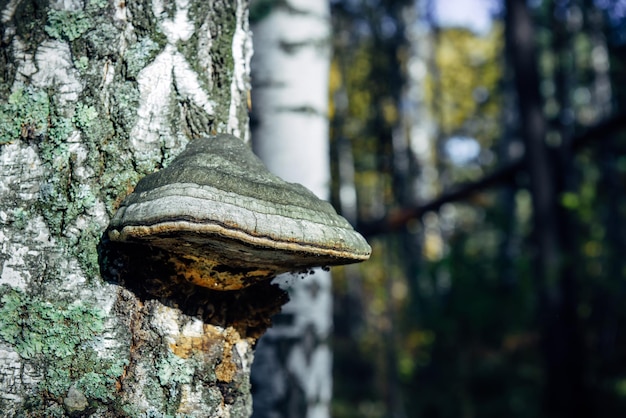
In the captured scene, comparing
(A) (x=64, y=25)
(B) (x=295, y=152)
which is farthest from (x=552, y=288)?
(A) (x=64, y=25)

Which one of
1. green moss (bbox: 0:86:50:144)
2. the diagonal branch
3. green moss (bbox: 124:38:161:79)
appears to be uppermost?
the diagonal branch

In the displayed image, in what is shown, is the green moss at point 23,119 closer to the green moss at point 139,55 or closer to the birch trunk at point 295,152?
the green moss at point 139,55

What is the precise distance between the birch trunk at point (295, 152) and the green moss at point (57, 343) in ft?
5.27

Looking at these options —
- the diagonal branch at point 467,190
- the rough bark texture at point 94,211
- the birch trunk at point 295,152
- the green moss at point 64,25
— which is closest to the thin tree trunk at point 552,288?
the diagonal branch at point 467,190

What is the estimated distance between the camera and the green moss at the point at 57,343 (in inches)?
47.8

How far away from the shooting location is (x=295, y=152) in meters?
2.95

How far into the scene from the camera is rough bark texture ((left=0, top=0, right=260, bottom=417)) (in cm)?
122

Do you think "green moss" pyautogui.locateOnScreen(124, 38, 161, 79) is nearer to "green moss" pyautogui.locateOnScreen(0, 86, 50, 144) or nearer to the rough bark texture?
the rough bark texture

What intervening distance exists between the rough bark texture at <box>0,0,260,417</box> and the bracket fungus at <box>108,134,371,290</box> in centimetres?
10

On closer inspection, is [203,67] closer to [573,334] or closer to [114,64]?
[114,64]

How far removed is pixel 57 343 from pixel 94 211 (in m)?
0.29

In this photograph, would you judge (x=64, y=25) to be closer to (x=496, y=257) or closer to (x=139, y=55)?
(x=139, y=55)

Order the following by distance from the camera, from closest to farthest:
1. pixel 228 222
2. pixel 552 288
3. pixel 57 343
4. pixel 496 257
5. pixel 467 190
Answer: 1. pixel 228 222
2. pixel 57 343
3. pixel 552 288
4. pixel 467 190
5. pixel 496 257

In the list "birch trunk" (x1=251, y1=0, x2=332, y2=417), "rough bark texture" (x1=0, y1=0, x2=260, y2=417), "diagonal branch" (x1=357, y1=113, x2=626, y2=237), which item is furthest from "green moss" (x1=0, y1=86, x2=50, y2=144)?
"diagonal branch" (x1=357, y1=113, x2=626, y2=237)
